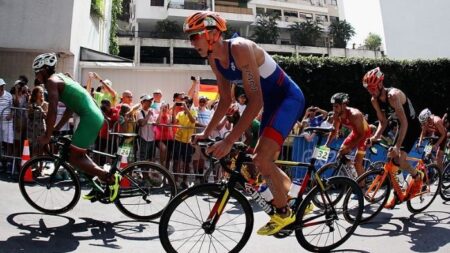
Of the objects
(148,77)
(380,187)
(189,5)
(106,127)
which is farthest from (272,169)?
(189,5)

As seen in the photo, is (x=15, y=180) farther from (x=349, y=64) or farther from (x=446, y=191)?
(x=349, y=64)

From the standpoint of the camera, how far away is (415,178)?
6.43 m

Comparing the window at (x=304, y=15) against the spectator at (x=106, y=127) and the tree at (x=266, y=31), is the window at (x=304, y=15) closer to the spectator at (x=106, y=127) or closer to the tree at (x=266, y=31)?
the tree at (x=266, y=31)

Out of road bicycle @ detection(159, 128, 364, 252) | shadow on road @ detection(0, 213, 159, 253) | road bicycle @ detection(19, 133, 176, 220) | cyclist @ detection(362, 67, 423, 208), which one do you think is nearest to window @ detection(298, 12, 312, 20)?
cyclist @ detection(362, 67, 423, 208)

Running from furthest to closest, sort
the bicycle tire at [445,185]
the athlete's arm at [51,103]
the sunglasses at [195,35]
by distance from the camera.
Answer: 1. the bicycle tire at [445,185]
2. the athlete's arm at [51,103]
3. the sunglasses at [195,35]

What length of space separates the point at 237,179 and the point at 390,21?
29.9m

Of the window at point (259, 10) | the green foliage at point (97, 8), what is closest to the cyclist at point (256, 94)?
the green foliage at point (97, 8)

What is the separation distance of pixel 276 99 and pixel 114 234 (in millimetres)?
2483

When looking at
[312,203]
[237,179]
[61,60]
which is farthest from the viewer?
[61,60]

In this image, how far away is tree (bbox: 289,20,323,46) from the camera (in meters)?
61.9

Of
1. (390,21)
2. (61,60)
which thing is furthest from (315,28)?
(61,60)

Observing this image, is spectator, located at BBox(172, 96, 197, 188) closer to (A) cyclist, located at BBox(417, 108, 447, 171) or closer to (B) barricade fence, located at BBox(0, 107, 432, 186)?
(B) barricade fence, located at BBox(0, 107, 432, 186)

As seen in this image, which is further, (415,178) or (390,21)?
(390,21)

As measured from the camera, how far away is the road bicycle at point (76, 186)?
5.35 metres
